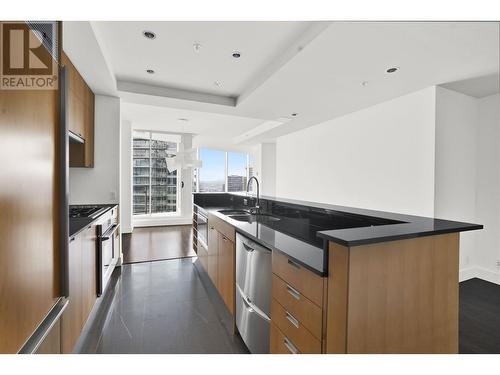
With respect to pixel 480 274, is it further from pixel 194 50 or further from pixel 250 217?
pixel 194 50

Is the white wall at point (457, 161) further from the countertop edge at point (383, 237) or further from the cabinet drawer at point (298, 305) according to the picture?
the cabinet drawer at point (298, 305)

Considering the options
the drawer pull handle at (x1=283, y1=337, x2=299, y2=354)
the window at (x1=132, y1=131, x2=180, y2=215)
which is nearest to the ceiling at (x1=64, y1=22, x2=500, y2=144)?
the drawer pull handle at (x1=283, y1=337, x2=299, y2=354)

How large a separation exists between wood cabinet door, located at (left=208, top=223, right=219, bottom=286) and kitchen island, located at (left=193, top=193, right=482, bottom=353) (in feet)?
3.87

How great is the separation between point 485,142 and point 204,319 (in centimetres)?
321

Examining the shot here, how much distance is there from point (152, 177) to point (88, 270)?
17.6ft

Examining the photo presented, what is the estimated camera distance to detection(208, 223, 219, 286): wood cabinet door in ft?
8.09

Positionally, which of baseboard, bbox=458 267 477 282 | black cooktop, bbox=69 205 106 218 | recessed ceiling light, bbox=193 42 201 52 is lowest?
baseboard, bbox=458 267 477 282

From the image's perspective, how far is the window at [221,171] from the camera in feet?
26.7

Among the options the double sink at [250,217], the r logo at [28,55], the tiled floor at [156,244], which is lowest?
the tiled floor at [156,244]

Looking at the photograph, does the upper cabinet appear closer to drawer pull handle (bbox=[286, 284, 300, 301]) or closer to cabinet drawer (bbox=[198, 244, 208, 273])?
cabinet drawer (bbox=[198, 244, 208, 273])

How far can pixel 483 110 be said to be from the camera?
221cm

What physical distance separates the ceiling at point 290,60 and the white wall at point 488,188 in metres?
0.48

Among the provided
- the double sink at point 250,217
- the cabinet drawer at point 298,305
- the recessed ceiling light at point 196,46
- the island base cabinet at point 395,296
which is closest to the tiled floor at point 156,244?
the double sink at point 250,217
